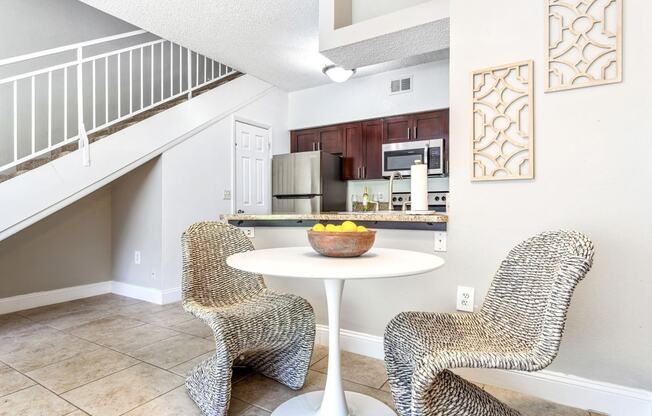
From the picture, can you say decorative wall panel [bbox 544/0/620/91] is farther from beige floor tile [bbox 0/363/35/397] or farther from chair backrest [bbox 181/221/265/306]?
beige floor tile [bbox 0/363/35/397]

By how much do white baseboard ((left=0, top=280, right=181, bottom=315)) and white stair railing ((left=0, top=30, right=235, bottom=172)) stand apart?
131 cm

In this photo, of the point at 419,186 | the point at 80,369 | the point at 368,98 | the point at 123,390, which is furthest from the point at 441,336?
the point at 368,98

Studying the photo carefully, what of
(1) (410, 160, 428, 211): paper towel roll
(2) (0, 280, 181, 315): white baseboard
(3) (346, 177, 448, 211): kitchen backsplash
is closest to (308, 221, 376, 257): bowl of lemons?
(1) (410, 160, 428, 211): paper towel roll

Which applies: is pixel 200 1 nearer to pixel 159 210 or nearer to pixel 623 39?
pixel 159 210

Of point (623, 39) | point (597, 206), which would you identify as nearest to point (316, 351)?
point (597, 206)

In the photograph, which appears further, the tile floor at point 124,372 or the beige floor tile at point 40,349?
the beige floor tile at point 40,349

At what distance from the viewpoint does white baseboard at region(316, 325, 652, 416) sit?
1555mm

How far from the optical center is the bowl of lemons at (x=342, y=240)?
1415 mm

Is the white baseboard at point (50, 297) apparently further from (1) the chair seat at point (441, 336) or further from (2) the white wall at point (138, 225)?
(1) the chair seat at point (441, 336)

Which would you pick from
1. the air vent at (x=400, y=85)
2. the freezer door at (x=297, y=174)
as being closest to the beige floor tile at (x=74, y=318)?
the freezer door at (x=297, y=174)

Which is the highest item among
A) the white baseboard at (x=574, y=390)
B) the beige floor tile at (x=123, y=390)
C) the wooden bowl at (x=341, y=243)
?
the wooden bowl at (x=341, y=243)

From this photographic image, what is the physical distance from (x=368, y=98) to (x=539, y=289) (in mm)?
3654

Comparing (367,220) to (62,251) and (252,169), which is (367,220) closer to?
(252,169)

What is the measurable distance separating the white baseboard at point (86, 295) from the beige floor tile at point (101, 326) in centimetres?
52
